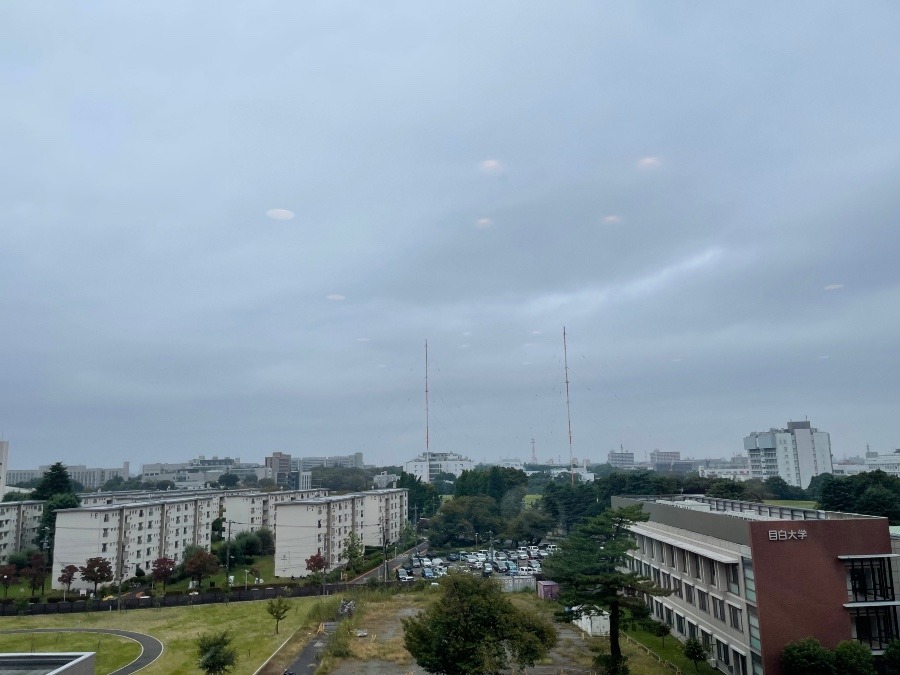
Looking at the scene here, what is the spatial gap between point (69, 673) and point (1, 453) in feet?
150

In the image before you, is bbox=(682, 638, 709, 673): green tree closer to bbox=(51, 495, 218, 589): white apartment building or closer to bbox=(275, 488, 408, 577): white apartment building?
bbox=(275, 488, 408, 577): white apartment building

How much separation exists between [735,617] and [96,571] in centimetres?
2560

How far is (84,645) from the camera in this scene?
19.8 metres

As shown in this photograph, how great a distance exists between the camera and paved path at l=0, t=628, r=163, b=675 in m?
17.6

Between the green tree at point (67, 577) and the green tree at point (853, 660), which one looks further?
the green tree at point (67, 577)

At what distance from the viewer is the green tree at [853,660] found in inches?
539

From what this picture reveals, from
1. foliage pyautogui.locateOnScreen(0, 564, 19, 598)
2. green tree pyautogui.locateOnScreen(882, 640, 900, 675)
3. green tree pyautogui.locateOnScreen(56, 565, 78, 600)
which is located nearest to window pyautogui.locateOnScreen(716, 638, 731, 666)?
green tree pyautogui.locateOnScreen(882, 640, 900, 675)

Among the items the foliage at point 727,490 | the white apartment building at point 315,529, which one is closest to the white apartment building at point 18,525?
the white apartment building at point 315,529

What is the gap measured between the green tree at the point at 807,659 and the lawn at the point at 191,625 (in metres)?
13.1

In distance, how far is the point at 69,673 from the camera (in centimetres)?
966

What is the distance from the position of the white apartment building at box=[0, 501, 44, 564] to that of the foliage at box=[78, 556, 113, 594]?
1127cm

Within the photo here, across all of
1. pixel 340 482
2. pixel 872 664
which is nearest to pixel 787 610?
pixel 872 664

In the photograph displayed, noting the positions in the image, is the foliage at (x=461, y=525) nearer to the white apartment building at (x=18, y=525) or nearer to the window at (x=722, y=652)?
the white apartment building at (x=18, y=525)

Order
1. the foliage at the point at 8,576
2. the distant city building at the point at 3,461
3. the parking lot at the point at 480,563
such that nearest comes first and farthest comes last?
1. the foliage at the point at 8,576
2. the parking lot at the point at 480,563
3. the distant city building at the point at 3,461
